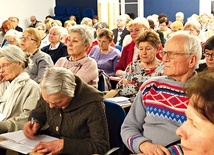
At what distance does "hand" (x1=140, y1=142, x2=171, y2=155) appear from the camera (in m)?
2.12

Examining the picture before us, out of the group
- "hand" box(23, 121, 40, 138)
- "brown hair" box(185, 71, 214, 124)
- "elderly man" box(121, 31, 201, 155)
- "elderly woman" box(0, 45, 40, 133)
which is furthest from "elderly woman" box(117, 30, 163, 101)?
"brown hair" box(185, 71, 214, 124)

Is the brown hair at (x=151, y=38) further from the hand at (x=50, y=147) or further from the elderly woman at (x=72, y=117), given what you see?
the hand at (x=50, y=147)

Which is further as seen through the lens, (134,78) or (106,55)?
(106,55)

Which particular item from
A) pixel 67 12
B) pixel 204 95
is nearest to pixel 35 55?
pixel 204 95

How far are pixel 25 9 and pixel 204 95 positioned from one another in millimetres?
12357

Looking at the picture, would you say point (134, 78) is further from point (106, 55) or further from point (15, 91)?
point (106, 55)

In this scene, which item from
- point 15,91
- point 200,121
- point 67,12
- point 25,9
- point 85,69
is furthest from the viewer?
point 67,12

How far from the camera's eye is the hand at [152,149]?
2.12 metres

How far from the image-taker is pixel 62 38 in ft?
19.5

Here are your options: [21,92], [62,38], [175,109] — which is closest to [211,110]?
[175,109]

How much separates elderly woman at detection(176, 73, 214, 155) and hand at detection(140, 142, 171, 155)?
35.1 inches

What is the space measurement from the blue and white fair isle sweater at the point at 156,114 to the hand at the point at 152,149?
0.16ft

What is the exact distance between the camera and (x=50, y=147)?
2.31 metres

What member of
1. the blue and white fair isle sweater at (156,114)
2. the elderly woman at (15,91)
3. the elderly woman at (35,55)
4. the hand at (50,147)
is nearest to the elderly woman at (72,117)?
the hand at (50,147)
